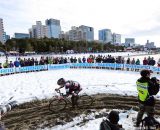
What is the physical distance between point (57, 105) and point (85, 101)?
1613 millimetres

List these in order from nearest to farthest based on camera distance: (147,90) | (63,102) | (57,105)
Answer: (147,90), (57,105), (63,102)

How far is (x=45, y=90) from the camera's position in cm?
1639

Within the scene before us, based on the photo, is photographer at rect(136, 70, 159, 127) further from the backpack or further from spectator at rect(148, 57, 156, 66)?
spectator at rect(148, 57, 156, 66)

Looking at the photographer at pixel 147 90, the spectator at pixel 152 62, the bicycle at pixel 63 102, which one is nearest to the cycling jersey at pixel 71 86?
the bicycle at pixel 63 102

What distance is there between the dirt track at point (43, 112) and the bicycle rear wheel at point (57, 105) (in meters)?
0.28

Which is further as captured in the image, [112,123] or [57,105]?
[57,105]

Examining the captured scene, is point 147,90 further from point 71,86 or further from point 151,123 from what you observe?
point 71,86

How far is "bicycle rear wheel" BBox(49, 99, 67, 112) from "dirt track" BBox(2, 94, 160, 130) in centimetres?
28

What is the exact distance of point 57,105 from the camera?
1180 centimetres

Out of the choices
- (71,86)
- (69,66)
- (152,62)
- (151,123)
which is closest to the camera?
(151,123)

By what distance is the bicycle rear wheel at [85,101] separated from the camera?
11.8m

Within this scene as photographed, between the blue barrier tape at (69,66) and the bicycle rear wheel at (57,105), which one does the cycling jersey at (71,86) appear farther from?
the blue barrier tape at (69,66)

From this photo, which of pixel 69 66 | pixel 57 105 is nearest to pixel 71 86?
pixel 57 105

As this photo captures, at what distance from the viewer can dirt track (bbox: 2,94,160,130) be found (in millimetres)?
9523
